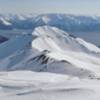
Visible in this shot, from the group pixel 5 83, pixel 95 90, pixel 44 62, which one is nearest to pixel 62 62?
pixel 44 62

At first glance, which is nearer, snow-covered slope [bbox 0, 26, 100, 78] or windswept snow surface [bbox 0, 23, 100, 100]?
windswept snow surface [bbox 0, 23, 100, 100]

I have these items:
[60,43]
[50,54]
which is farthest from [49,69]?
[60,43]

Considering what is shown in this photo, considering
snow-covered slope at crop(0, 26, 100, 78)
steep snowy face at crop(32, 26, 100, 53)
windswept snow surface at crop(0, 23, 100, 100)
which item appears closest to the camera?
windswept snow surface at crop(0, 23, 100, 100)

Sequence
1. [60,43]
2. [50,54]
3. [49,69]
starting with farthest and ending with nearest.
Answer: [60,43] → [50,54] → [49,69]

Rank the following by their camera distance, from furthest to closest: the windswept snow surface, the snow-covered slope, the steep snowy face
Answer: the steep snowy face → the snow-covered slope → the windswept snow surface

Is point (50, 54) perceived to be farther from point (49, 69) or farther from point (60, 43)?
point (60, 43)

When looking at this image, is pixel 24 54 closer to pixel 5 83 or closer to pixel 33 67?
pixel 33 67

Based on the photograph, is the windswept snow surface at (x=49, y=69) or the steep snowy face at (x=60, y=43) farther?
the steep snowy face at (x=60, y=43)

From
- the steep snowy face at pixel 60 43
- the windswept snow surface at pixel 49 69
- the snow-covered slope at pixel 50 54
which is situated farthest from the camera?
the steep snowy face at pixel 60 43
